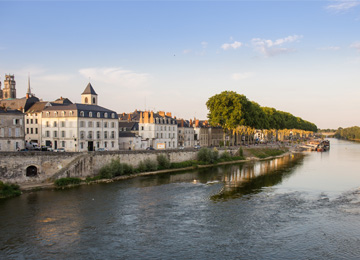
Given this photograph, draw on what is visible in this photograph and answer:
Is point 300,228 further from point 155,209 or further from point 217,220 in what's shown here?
point 155,209

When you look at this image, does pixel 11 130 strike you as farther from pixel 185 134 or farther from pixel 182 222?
pixel 185 134

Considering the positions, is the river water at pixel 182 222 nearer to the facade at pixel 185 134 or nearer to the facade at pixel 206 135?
the facade at pixel 185 134

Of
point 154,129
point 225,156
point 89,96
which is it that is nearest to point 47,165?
point 89,96

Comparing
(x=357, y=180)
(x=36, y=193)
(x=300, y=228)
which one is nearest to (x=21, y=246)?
(x=36, y=193)

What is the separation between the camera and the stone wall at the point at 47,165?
33.1 meters

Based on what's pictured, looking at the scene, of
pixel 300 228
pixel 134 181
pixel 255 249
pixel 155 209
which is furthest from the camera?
pixel 134 181

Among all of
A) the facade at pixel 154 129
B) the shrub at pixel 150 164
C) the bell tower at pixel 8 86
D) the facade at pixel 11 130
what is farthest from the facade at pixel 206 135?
the facade at pixel 11 130

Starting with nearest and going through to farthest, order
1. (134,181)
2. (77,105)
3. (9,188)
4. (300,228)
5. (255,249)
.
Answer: (255,249) → (300,228) → (9,188) → (134,181) → (77,105)

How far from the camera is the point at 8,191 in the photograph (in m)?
30.4

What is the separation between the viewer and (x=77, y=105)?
48438mm

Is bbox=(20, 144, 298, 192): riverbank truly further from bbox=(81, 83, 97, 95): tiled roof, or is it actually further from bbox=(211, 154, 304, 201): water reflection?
bbox=(81, 83, 97, 95): tiled roof

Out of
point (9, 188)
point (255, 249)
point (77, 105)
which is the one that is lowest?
point (255, 249)

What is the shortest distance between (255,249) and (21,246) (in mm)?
14048

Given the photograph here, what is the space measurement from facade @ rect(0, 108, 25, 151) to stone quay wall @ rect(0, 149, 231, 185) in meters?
4.93
